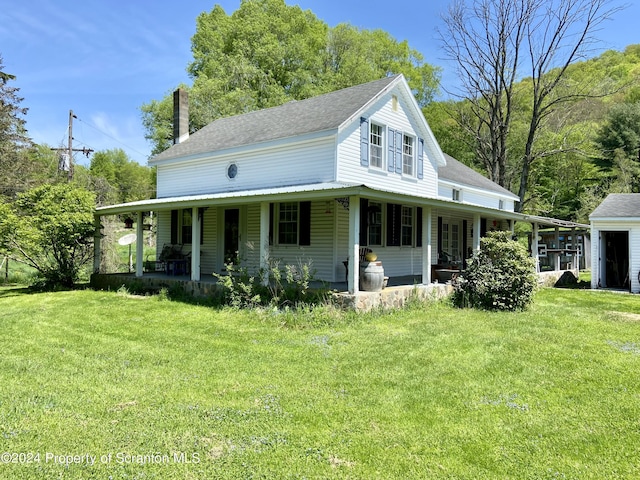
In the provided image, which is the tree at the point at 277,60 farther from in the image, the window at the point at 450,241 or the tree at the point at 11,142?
the window at the point at 450,241

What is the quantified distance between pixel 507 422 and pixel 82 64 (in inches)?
1045

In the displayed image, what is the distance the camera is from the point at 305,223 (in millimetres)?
11867

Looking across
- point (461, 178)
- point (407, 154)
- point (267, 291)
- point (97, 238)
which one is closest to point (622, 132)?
point (461, 178)

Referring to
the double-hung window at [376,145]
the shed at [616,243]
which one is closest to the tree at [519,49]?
the shed at [616,243]

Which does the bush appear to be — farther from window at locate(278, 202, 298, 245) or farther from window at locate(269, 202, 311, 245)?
window at locate(278, 202, 298, 245)

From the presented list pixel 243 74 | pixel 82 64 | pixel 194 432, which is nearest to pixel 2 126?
pixel 82 64

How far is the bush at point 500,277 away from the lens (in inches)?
381

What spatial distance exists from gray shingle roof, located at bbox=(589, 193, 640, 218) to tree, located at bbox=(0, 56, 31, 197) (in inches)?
1050

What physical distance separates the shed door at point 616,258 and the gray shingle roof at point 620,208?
4.03ft

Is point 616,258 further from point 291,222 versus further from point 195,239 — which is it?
point 195,239

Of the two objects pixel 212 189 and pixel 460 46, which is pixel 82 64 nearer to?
pixel 212 189

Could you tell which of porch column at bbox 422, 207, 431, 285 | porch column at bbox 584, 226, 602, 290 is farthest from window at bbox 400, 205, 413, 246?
porch column at bbox 584, 226, 602, 290

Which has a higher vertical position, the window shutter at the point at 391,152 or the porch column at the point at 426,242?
the window shutter at the point at 391,152

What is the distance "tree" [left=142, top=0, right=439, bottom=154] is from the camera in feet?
98.0
